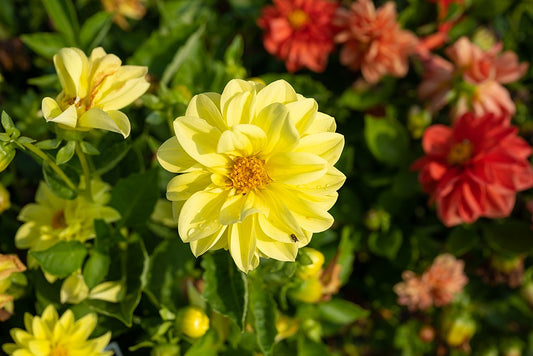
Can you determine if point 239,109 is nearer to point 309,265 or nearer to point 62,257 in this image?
point 309,265

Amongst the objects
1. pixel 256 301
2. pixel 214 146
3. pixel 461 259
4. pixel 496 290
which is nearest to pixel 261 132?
pixel 214 146

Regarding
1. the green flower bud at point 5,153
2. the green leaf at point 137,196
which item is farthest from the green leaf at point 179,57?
the green flower bud at point 5,153

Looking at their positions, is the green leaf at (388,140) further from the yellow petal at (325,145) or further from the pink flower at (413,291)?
the yellow petal at (325,145)

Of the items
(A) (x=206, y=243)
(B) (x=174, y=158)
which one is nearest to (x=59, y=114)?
(B) (x=174, y=158)

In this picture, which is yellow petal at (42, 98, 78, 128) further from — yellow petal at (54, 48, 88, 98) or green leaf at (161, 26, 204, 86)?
green leaf at (161, 26, 204, 86)

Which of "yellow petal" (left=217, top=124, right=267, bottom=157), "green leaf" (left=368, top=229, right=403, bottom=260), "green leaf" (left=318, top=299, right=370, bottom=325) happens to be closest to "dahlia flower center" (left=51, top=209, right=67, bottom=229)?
"yellow petal" (left=217, top=124, right=267, bottom=157)

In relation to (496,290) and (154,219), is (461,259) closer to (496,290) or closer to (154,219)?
(496,290)
